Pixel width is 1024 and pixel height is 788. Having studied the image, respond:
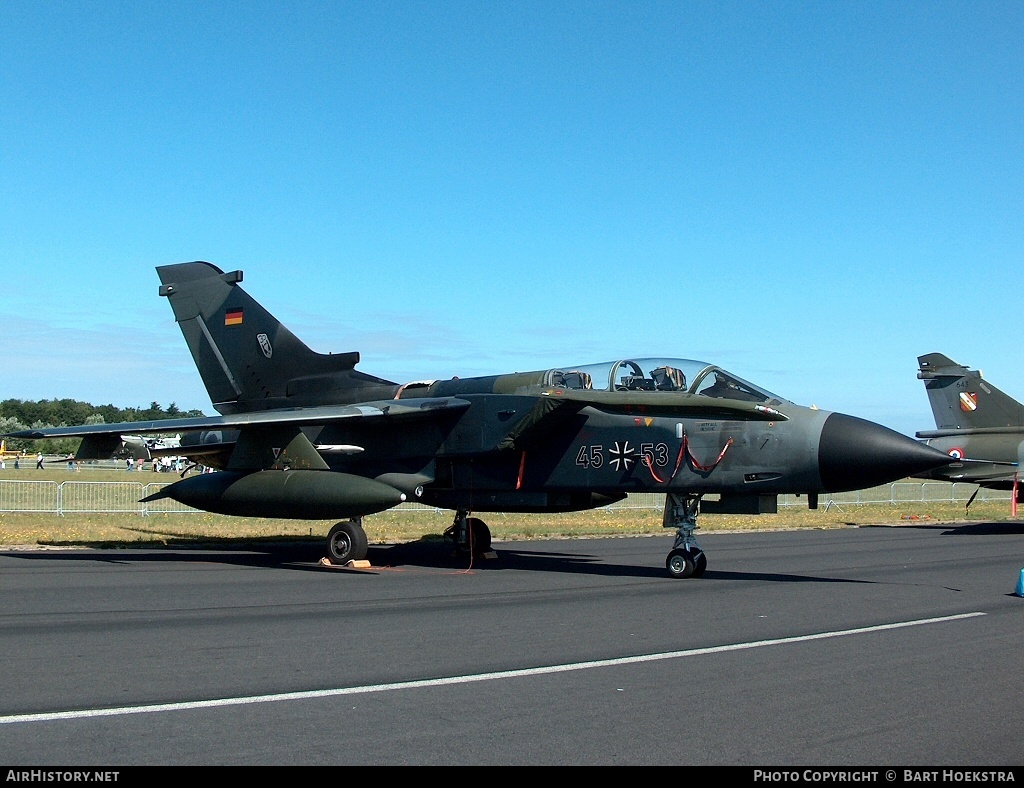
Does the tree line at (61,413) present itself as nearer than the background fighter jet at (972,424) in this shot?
No

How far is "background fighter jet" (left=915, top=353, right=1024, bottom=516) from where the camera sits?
1136 inches

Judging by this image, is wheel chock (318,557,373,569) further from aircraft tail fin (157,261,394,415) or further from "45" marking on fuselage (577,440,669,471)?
"45" marking on fuselage (577,440,669,471)

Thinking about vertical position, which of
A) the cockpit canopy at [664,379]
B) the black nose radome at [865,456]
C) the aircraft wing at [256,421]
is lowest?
the black nose radome at [865,456]

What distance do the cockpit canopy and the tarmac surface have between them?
2.62m

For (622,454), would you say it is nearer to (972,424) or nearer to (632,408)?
(632,408)

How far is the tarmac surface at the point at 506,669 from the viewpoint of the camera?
505cm

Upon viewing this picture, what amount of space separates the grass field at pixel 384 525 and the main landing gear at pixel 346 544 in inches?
210

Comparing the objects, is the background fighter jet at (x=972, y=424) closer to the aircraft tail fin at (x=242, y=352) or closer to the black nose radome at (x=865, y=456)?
the black nose radome at (x=865, y=456)

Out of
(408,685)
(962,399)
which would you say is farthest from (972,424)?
(408,685)

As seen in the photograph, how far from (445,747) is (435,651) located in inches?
117

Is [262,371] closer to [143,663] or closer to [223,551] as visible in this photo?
[223,551]

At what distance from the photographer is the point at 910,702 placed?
6148 mm

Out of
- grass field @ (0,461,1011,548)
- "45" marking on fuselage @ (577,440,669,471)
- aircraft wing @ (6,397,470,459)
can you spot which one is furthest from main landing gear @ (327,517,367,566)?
grass field @ (0,461,1011,548)

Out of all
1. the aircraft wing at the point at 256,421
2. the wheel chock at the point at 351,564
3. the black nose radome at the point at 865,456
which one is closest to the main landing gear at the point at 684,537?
the black nose radome at the point at 865,456
